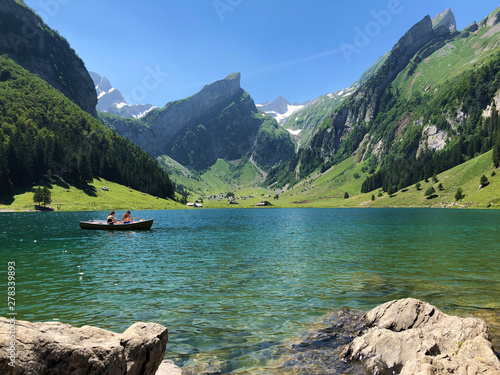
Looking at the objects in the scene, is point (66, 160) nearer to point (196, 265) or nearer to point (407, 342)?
point (196, 265)

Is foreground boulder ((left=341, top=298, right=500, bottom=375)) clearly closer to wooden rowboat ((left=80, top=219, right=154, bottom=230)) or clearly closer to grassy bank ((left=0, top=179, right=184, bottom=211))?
wooden rowboat ((left=80, top=219, right=154, bottom=230))

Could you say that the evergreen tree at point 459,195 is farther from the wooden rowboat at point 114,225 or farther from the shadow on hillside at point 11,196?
the shadow on hillside at point 11,196

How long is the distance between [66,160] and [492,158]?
256263mm

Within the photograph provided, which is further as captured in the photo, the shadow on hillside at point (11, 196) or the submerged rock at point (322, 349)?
the shadow on hillside at point (11, 196)

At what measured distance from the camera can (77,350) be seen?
6.92 m

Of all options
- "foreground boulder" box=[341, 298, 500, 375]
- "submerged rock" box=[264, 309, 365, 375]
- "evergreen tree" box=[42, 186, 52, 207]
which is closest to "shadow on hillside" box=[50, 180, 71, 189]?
"evergreen tree" box=[42, 186, 52, 207]

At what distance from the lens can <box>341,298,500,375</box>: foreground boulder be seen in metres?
9.38

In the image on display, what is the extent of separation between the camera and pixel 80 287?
23344 millimetres

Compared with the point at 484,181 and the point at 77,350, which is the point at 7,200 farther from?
the point at 484,181

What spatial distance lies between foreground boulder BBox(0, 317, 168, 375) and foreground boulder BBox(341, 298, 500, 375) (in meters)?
8.25

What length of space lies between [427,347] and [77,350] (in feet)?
39.4

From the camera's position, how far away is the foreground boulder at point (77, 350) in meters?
6.05

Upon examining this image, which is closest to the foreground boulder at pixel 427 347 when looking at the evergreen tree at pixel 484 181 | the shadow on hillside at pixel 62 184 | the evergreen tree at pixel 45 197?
the evergreen tree at pixel 45 197

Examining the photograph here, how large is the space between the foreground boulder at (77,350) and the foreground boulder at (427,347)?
8250mm
